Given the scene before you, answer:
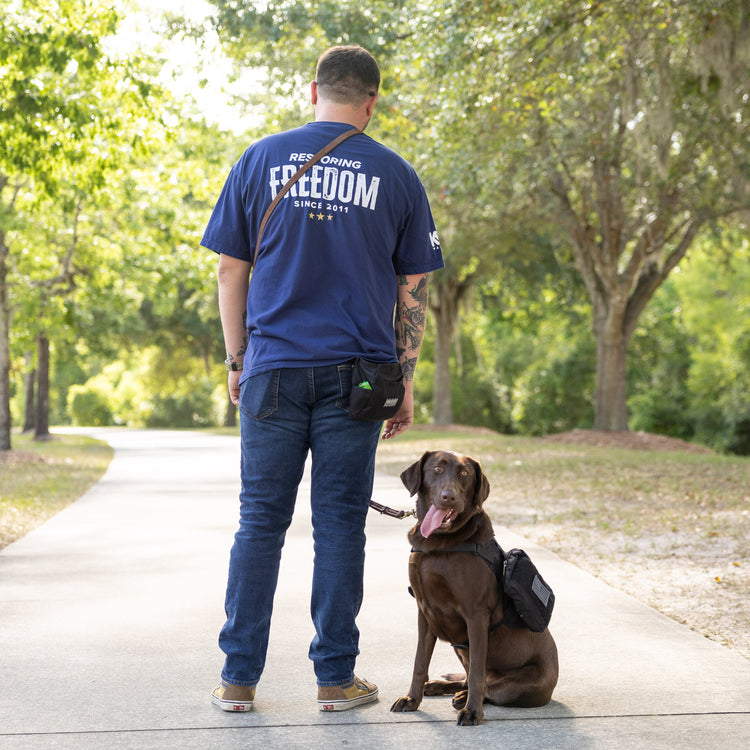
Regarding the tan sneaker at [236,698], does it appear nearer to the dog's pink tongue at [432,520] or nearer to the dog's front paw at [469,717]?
the dog's front paw at [469,717]

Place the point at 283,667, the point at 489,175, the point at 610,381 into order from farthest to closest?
the point at 610,381 → the point at 489,175 → the point at 283,667

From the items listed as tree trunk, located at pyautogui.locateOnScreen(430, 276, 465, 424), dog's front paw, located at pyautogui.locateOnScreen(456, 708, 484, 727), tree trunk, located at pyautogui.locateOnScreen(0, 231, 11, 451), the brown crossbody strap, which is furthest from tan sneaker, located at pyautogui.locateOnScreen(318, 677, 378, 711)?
tree trunk, located at pyautogui.locateOnScreen(430, 276, 465, 424)

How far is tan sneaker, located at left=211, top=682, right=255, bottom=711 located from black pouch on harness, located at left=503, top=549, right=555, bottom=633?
1.00 m

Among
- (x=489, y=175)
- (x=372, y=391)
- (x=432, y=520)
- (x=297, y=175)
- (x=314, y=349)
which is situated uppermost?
(x=489, y=175)

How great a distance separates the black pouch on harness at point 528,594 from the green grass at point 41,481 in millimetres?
5247

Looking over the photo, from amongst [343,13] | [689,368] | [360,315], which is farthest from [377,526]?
[689,368]

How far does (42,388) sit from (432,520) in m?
22.3

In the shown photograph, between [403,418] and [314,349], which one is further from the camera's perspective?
[403,418]

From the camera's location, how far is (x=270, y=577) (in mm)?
3430

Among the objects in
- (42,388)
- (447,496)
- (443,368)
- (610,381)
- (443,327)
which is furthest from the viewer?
(443,368)

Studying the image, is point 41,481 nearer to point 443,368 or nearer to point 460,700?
point 460,700

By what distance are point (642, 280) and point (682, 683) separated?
18.1m

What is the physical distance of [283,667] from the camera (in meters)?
4.11

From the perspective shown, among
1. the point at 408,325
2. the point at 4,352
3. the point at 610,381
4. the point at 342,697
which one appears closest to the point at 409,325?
the point at 408,325
